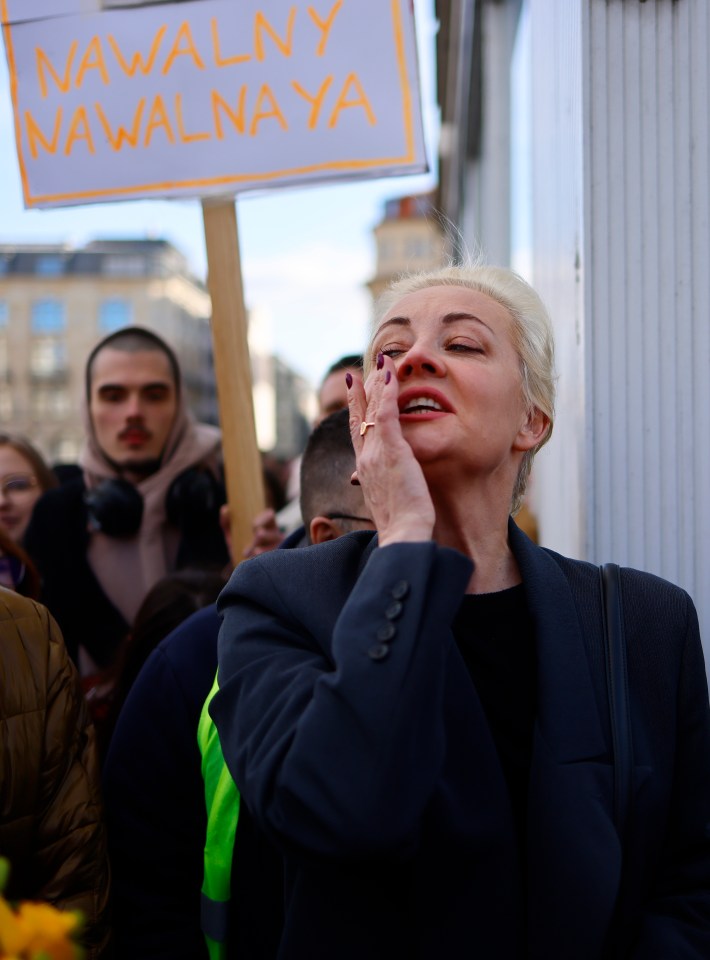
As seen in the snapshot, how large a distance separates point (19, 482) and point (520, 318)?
2.83m

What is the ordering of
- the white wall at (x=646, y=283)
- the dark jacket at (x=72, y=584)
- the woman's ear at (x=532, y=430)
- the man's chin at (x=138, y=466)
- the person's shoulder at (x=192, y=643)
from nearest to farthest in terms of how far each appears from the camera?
the woman's ear at (x=532, y=430)
the person's shoulder at (x=192, y=643)
the white wall at (x=646, y=283)
the dark jacket at (x=72, y=584)
the man's chin at (x=138, y=466)

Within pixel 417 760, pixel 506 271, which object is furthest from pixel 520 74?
pixel 417 760

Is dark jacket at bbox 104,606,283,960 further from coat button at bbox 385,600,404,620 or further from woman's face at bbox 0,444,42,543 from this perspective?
woman's face at bbox 0,444,42,543

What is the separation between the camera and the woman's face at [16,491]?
408 centimetres

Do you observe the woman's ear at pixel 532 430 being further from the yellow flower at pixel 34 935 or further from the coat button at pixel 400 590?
the yellow flower at pixel 34 935

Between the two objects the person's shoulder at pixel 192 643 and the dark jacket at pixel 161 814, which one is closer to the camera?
the dark jacket at pixel 161 814

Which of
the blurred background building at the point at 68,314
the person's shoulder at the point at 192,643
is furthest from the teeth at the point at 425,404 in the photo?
the blurred background building at the point at 68,314

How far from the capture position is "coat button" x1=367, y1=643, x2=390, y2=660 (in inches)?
52.5

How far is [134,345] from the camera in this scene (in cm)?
379

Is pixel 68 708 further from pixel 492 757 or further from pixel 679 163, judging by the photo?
pixel 679 163

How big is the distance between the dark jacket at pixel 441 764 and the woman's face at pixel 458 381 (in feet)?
0.65

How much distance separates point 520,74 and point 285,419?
95.1 metres

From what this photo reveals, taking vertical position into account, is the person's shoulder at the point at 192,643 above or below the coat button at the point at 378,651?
below

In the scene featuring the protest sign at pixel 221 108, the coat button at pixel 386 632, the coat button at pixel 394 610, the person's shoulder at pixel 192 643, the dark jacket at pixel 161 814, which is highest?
the protest sign at pixel 221 108
